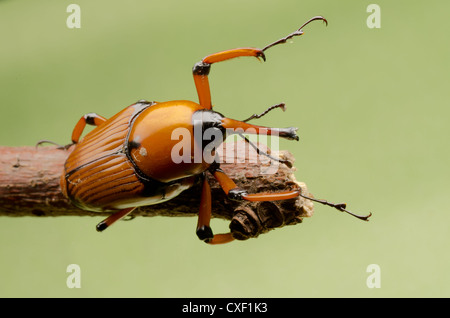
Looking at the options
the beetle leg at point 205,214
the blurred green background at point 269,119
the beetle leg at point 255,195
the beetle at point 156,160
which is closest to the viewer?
the beetle leg at point 255,195

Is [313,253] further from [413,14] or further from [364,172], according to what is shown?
[413,14]

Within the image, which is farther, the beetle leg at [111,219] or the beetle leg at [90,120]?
the beetle leg at [90,120]

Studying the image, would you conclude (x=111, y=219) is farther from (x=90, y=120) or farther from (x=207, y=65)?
(x=207, y=65)

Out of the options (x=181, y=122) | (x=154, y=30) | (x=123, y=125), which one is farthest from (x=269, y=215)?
(x=154, y=30)

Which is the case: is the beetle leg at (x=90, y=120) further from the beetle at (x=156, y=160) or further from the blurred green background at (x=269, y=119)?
the blurred green background at (x=269, y=119)

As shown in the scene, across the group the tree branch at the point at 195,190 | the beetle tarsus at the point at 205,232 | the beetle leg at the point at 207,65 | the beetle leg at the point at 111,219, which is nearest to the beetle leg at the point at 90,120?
the tree branch at the point at 195,190
